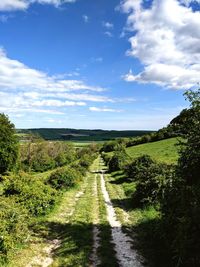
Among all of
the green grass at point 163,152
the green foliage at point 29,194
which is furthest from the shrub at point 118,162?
the green foliage at point 29,194

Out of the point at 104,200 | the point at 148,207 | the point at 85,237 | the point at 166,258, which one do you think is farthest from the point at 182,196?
the point at 104,200

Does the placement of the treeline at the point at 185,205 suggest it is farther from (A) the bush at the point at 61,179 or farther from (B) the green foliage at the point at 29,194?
(A) the bush at the point at 61,179

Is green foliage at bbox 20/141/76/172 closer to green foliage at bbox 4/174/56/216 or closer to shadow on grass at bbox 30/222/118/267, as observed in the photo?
green foliage at bbox 4/174/56/216

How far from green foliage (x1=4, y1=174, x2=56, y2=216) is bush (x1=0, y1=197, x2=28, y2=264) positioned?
4537mm

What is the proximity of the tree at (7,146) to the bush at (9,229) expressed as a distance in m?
42.8

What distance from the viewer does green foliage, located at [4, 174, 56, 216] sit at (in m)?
21.3

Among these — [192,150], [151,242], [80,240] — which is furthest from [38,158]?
[192,150]

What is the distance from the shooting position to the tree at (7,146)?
5812cm

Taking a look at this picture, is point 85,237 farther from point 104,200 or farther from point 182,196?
point 104,200

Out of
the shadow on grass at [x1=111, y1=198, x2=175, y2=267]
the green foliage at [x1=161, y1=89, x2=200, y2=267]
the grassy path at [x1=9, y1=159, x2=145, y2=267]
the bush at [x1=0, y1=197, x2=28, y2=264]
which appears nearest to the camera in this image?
the green foliage at [x1=161, y1=89, x2=200, y2=267]

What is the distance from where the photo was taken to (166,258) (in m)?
14.2

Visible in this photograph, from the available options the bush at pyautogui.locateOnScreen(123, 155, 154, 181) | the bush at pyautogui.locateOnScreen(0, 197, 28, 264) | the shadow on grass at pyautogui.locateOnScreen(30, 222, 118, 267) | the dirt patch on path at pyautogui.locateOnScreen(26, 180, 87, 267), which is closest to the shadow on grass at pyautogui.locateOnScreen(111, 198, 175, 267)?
the shadow on grass at pyautogui.locateOnScreen(30, 222, 118, 267)

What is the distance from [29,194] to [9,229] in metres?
7.00

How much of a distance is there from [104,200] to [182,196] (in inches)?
675
